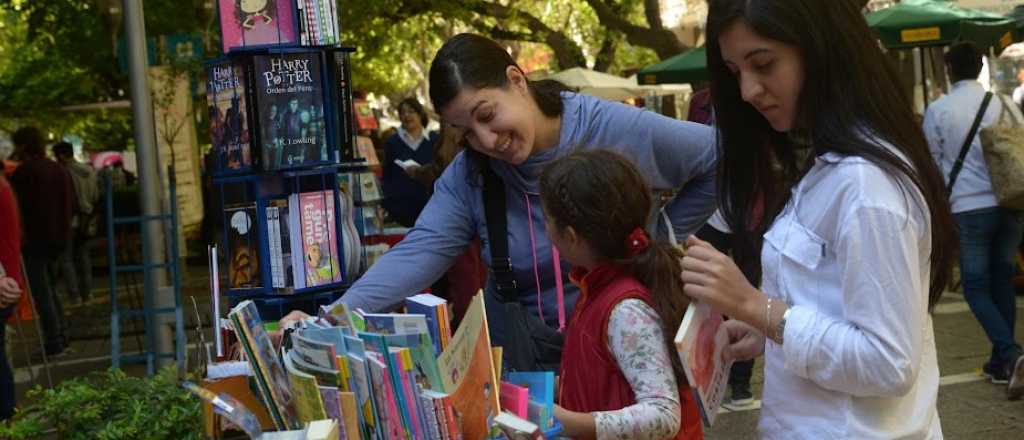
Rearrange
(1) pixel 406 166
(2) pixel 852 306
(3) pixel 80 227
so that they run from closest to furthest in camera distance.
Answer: (2) pixel 852 306, (1) pixel 406 166, (3) pixel 80 227

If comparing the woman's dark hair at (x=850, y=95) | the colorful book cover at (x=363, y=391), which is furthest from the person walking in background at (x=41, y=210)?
the woman's dark hair at (x=850, y=95)

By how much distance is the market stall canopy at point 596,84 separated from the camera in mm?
18781

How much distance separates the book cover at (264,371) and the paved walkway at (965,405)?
418cm

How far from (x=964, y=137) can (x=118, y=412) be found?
5.36m

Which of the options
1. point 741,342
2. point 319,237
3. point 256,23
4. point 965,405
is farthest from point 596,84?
point 741,342

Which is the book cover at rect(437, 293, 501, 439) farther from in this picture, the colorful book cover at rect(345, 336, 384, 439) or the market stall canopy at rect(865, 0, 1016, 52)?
the market stall canopy at rect(865, 0, 1016, 52)

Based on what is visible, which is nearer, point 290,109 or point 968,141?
point 290,109

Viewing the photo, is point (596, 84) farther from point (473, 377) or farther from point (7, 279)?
point (473, 377)

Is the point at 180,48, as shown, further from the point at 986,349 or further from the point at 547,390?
the point at 547,390

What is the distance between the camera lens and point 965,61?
7418 mm

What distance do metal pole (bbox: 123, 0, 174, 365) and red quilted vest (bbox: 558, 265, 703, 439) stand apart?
18.2 ft

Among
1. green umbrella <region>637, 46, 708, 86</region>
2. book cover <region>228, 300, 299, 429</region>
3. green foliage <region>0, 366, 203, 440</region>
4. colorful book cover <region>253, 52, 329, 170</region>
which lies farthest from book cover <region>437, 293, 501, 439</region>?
green umbrella <region>637, 46, 708, 86</region>

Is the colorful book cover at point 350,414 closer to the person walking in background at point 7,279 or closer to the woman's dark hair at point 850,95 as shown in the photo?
the woman's dark hair at point 850,95

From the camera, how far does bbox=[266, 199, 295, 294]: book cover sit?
4789 millimetres
